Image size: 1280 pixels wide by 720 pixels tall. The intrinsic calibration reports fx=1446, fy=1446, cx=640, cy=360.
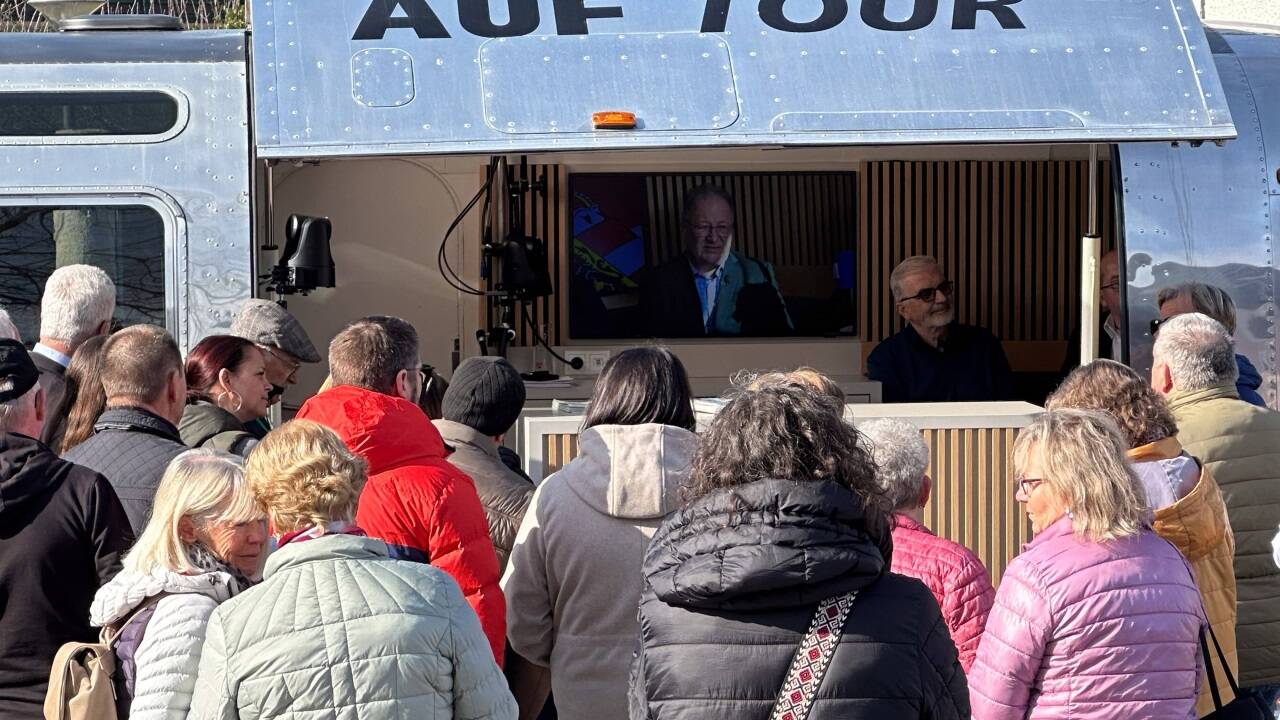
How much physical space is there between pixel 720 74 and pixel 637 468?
2.08 meters

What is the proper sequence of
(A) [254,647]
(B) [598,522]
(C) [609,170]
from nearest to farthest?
(A) [254,647]
(B) [598,522]
(C) [609,170]

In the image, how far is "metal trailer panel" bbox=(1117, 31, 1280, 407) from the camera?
204 inches

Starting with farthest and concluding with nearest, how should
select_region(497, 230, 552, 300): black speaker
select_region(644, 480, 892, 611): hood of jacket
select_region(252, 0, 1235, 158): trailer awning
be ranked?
1. select_region(497, 230, 552, 300): black speaker
2. select_region(252, 0, 1235, 158): trailer awning
3. select_region(644, 480, 892, 611): hood of jacket

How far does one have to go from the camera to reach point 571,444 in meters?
4.71

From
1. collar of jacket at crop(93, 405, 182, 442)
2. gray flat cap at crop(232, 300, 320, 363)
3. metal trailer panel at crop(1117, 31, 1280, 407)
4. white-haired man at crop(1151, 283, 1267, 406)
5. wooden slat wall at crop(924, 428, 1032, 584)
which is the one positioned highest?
metal trailer panel at crop(1117, 31, 1280, 407)

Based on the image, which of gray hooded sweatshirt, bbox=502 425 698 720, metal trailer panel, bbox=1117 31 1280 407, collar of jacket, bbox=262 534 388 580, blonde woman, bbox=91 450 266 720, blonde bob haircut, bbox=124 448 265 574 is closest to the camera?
collar of jacket, bbox=262 534 388 580

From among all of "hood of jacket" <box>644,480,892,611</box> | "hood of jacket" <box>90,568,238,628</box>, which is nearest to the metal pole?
"hood of jacket" <box>644,480,892,611</box>

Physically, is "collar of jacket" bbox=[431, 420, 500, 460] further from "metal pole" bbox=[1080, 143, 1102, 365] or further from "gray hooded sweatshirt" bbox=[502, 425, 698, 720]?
"metal pole" bbox=[1080, 143, 1102, 365]

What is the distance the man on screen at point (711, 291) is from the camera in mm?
7754

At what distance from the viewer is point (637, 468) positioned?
3156mm

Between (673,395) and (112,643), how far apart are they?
50.1 inches

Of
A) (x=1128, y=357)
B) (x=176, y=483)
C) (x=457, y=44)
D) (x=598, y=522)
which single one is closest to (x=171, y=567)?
(x=176, y=483)

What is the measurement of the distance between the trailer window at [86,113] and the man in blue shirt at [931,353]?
3.28 metres

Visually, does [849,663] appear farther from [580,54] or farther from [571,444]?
[580,54]
